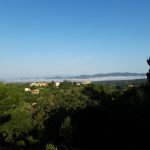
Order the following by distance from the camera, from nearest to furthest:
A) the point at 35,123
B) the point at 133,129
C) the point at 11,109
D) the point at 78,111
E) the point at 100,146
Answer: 1. the point at 133,129
2. the point at 100,146
3. the point at 78,111
4. the point at 35,123
5. the point at 11,109

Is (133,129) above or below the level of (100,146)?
above

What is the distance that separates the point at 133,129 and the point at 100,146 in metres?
4.84

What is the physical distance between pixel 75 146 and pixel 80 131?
1436 mm

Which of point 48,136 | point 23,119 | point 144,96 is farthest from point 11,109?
point 144,96

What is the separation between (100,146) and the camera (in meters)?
Answer: 28.9

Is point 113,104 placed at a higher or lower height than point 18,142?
higher

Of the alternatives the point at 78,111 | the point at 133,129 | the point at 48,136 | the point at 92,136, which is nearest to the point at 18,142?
the point at 48,136

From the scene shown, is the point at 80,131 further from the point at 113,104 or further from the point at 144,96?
the point at 144,96

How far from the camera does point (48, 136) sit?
3716 cm

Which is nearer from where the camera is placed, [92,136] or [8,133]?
[92,136]

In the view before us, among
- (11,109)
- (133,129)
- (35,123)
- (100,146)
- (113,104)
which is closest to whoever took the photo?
(133,129)

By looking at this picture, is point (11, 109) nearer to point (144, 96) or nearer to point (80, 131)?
point (80, 131)

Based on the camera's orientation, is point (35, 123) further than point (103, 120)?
Yes

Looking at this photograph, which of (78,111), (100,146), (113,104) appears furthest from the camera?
(78,111)
